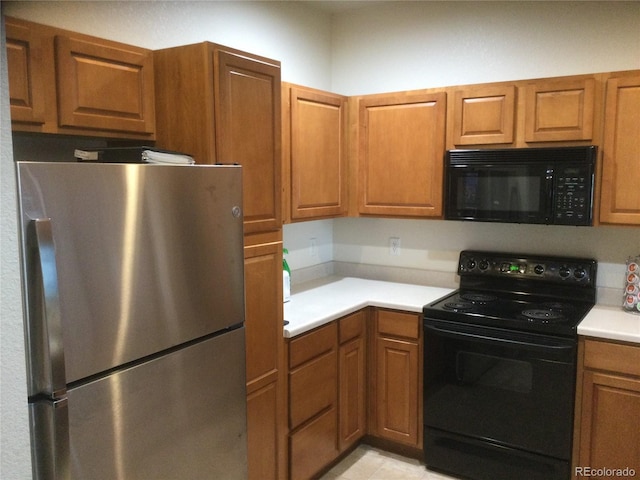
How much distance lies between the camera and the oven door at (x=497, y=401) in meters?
2.45

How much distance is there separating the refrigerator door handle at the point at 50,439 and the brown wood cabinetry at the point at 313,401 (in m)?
1.16

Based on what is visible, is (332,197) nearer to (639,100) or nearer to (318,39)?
(318,39)

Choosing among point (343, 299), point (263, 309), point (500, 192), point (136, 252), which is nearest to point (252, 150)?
point (263, 309)

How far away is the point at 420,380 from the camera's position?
284 cm

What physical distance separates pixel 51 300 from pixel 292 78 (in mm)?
2272

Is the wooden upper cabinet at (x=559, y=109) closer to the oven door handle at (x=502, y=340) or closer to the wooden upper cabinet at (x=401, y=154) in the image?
the wooden upper cabinet at (x=401, y=154)

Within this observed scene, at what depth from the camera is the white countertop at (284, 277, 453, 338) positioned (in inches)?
101

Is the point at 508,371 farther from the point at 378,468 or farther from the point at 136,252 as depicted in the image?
the point at 136,252

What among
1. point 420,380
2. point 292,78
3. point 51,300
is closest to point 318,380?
point 420,380

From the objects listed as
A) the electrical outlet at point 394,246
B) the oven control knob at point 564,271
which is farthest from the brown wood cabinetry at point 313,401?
the oven control knob at point 564,271

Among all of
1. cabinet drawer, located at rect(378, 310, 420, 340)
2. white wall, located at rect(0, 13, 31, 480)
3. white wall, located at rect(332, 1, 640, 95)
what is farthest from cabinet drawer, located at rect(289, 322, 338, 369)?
white wall, located at rect(332, 1, 640, 95)

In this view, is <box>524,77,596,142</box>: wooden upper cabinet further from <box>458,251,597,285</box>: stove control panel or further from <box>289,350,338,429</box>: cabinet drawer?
<box>289,350,338,429</box>: cabinet drawer

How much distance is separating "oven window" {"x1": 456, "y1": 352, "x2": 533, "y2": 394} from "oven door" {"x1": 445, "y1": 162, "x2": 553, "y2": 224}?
0.71 meters
